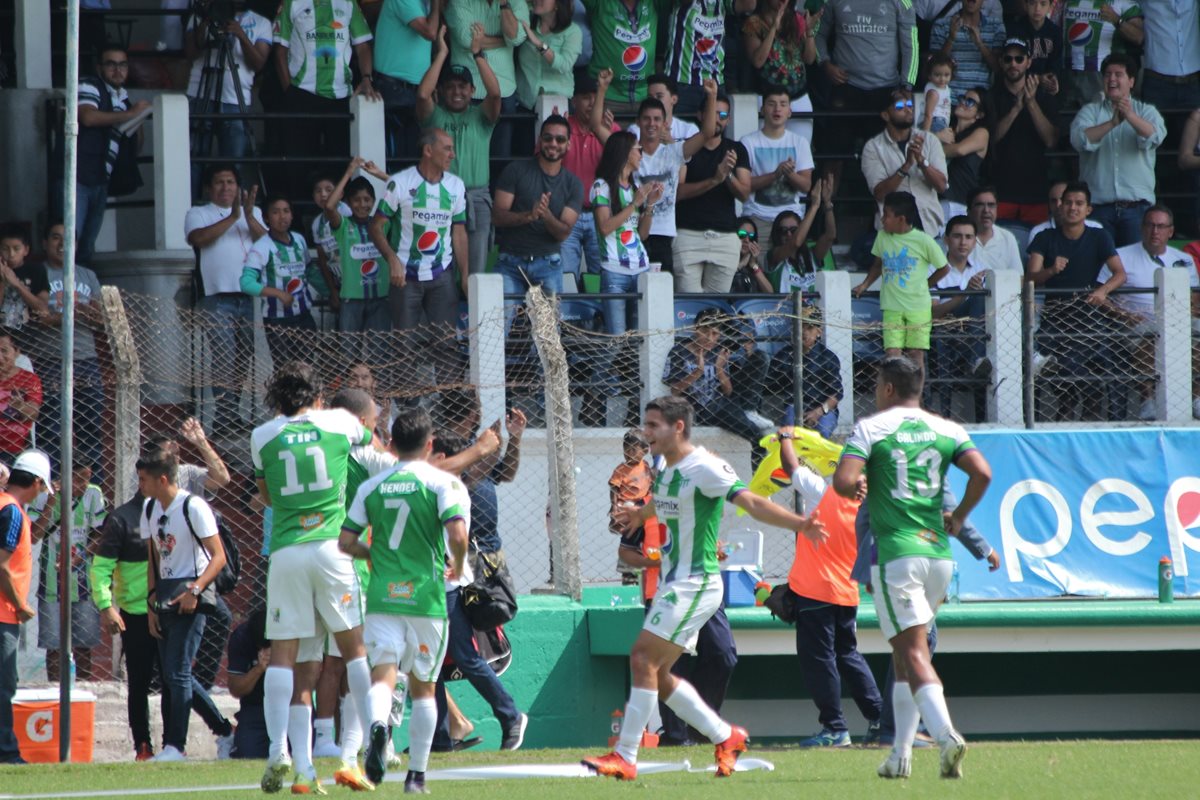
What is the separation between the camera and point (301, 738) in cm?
816

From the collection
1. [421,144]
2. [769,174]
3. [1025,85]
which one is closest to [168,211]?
[421,144]

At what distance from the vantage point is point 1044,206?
17203 mm

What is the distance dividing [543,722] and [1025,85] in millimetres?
8771

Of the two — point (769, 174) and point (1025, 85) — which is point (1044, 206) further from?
point (769, 174)

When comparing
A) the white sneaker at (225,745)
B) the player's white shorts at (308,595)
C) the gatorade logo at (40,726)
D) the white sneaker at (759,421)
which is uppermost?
the white sneaker at (759,421)

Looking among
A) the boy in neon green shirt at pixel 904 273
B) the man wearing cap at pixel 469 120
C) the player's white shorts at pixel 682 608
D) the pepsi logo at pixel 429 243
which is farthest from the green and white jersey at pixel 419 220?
the player's white shorts at pixel 682 608

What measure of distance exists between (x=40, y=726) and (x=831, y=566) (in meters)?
4.89

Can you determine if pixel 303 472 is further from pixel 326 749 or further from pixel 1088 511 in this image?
pixel 1088 511

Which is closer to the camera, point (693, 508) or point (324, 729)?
point (693, 508)

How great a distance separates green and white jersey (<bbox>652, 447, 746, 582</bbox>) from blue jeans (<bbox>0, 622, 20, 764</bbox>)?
14.2 ft

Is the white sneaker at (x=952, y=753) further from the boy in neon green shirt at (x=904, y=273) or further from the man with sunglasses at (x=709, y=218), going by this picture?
the man with sunglasses at (x=709, y=218)

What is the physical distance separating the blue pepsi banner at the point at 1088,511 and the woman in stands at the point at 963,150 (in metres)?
4.27

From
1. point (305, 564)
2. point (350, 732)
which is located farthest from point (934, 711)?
point (305, 564)

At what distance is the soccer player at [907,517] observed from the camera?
814 centimetres
